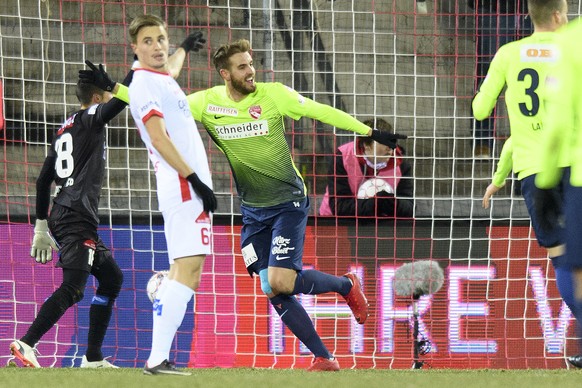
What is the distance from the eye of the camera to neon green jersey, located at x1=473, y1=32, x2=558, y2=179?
734 cm

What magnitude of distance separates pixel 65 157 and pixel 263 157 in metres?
1.47

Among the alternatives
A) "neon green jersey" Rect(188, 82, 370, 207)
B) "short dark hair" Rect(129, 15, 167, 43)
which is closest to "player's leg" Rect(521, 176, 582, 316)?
"neon green jersey" Rect(188, 82, 370, 207)

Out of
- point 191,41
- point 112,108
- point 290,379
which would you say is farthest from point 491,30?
point 290,379

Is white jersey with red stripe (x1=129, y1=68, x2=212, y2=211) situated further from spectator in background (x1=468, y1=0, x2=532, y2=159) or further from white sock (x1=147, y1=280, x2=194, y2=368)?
spectator in background (x1=468, y1=0, x2=532, y2=159)

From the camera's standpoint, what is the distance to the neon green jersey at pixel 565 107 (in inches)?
217

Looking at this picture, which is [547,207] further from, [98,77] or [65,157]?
[65,157]

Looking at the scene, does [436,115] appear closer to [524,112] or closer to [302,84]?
[302,84]

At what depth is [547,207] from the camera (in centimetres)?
627

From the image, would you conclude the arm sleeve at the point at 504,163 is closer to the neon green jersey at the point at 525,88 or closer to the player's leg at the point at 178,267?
the neon green jersey at the point at 525,88

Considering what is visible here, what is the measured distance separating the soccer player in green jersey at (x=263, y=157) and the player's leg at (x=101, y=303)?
3.48ft

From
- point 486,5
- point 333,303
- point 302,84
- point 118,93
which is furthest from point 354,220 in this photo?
point 118,93

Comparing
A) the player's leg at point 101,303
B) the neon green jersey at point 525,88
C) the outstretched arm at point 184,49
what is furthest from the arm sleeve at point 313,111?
the player's leg at point 101,303

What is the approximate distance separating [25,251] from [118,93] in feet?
9.09

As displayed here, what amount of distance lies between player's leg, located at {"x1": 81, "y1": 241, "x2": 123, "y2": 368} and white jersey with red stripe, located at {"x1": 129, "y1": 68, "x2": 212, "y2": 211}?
2.17m
